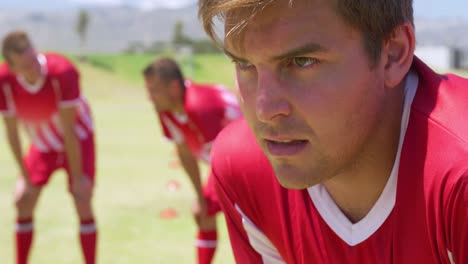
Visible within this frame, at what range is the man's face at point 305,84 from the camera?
1.73m

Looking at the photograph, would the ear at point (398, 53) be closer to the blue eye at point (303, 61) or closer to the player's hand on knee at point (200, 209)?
the blue eye at point (303, 61)

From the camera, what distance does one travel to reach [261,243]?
7.70ft

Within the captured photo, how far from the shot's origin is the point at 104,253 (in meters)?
6.98

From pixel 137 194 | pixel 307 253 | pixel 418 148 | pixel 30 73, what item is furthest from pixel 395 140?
pixel 137 194

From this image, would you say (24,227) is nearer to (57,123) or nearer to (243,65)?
(57,123)

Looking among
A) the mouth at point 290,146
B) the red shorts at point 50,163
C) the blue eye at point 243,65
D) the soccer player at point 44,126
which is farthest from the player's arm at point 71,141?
the mouth at point 290,146

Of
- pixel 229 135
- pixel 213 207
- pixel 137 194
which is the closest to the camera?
pixel 229 135

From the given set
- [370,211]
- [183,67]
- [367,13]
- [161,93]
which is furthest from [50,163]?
[183,67]

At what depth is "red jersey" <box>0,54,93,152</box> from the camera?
609 centimetres

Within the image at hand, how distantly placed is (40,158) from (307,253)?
4625mm

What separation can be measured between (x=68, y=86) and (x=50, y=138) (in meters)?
0.65

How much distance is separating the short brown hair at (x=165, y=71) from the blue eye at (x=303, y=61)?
160 inches

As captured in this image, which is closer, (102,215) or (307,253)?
(307,253)

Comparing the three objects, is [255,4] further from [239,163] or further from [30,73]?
[30,73]
